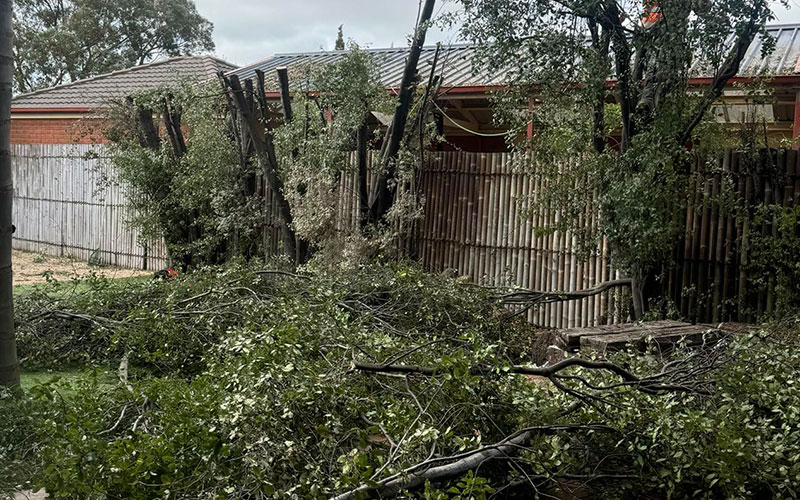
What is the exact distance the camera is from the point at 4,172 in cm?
489

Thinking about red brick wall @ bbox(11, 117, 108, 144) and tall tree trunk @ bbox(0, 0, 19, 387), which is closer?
tall tree trunk @ bbox(0, 0, 19, 387)

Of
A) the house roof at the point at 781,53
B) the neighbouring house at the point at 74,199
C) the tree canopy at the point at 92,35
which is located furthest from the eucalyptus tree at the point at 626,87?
the tree canopy at the point at 92,35

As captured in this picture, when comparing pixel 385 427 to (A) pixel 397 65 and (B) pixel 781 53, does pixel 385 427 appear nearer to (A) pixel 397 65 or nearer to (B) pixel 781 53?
(B) pixel 781 53

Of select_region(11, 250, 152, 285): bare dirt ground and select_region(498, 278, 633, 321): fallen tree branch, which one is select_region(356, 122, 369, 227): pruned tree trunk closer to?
select_region(498, 278, 633, 321): fallen tree branch

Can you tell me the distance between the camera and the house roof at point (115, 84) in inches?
803

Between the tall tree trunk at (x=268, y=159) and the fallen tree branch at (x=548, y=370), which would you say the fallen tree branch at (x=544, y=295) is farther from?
the tall tree trunk at (x=268, y=159)

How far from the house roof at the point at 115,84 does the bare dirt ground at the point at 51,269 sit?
5.48 metres

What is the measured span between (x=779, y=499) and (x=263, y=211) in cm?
912

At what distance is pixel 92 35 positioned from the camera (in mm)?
31766

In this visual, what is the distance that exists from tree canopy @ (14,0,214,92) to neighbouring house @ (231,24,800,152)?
17.2 metres

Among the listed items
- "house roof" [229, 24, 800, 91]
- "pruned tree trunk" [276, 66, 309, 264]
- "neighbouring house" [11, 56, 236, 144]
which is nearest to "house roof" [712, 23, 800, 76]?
"house roof" [229, 24, 800, 91]

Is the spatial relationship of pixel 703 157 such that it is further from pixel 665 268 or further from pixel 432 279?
pixel 432 279

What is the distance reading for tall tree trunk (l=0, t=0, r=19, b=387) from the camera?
4832 mm

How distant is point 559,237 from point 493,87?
236cm
